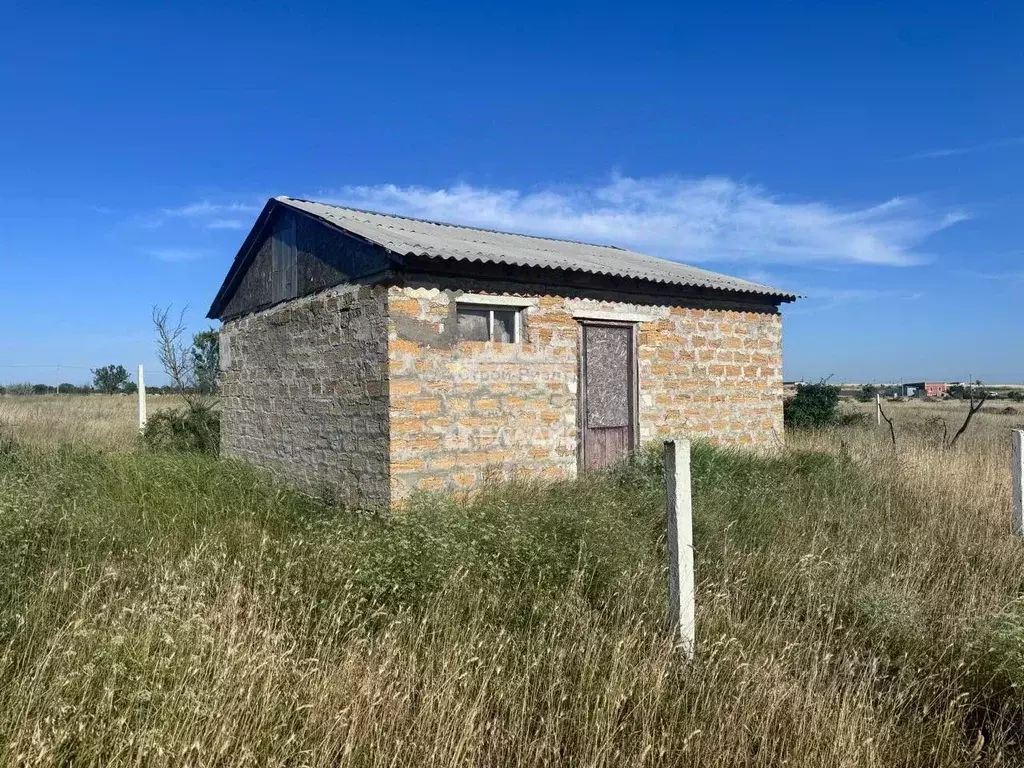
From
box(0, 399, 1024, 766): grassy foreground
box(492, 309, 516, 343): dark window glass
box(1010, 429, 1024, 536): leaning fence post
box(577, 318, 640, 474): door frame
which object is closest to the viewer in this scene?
box(0, 399, 1024, 766): grassy foreground

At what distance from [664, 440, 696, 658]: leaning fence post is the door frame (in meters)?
4.80

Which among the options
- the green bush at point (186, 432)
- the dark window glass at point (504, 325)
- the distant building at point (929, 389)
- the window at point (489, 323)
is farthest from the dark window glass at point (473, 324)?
the distant building at point (929, 389)

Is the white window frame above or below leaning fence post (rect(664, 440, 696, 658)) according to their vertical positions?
above

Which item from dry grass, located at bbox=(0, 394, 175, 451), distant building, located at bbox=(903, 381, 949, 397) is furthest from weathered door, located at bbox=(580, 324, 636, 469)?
distant building, located at bbox=(903, 381, 949, 397)

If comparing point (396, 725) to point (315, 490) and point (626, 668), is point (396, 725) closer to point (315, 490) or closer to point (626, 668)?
point (626, 668)

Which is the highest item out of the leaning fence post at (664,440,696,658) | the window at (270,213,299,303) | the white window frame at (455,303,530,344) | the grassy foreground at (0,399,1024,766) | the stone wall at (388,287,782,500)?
the window at (270,213,299,303)

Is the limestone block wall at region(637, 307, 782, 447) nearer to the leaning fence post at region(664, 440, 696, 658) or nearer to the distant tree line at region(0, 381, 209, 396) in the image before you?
the leaning fence post at region(664, 440, 696, 658)

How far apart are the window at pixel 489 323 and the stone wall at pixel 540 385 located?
0.43 ft

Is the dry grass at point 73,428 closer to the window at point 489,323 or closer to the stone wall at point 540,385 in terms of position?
the stone wall at point 540,385

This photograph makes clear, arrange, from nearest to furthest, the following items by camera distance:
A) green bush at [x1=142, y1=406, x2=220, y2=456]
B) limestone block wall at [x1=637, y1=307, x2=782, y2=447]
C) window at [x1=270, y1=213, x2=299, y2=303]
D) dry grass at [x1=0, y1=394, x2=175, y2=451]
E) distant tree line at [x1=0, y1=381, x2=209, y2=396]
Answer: window at [x1=270, y1=213, x2=299, y2=303], limestone block wall at [x1=637, y1=307, x2=782, y2=447], green bush at [x1=142, y1=406, x2=220, y2=456], dry grass at [x1=0, y1=394, x2=175, y2=451], distant tree line at [x1=0, y1=381, x2=209, y2=396]

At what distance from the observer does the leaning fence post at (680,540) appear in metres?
3.61

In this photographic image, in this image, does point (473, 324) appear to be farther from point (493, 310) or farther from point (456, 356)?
point (456, 356)

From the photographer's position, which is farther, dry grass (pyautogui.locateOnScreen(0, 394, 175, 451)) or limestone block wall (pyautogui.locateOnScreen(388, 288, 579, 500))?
Answer: dry grass (pyautogui.locateOnScreen(0, 394, 175, 451))

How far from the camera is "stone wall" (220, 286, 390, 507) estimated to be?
23.9 feet
